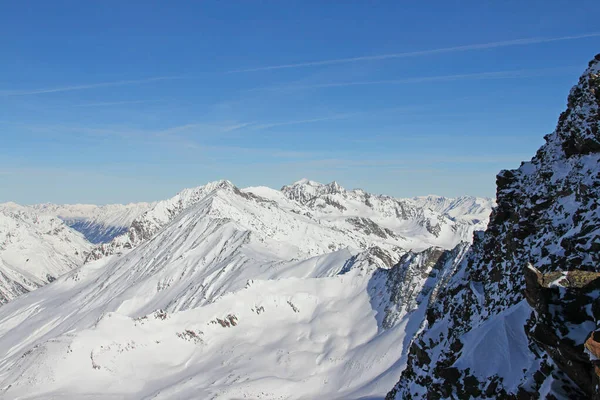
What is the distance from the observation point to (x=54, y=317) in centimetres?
15612

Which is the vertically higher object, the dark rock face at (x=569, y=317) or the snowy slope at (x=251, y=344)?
the dark rock face at (x=569, y=317)

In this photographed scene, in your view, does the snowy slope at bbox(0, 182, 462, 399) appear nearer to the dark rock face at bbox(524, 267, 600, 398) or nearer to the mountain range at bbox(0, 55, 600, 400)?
the mountain range at bbox(0, 55, 600, 400)

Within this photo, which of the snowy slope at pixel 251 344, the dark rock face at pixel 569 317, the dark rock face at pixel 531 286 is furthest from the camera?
the snowy slope at pixel 251 344

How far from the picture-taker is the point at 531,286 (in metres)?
14.8

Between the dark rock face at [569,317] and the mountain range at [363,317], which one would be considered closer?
the dark rock face at [569,317]

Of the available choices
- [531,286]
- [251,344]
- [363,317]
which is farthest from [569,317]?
[363,317]

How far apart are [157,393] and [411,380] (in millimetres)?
43198

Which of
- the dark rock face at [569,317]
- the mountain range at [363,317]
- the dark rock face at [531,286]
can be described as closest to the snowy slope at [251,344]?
the mountain range at [363,317]

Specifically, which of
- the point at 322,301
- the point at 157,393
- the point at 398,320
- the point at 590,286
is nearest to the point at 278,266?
the point at 322,301

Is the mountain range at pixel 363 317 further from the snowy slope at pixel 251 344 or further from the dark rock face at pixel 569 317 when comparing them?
the snowy slope at pixel 251 344

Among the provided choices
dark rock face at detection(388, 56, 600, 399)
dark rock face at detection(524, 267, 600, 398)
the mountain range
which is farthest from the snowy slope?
dark rock face at detection(524, 267, 600, 398)

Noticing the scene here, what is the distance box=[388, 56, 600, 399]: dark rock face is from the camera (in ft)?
44.9

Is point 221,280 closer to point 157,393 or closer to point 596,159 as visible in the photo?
point 157,393

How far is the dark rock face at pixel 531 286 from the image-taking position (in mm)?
13672
